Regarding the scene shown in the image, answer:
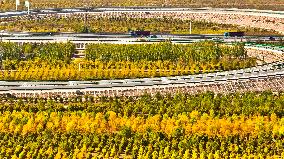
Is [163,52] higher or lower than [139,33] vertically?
lower

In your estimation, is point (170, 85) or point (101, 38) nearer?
point (170, 85)

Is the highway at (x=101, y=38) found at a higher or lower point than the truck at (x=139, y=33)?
lower

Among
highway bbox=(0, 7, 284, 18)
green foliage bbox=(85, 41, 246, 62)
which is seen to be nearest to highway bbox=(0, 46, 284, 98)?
green foliage bbox=(85, 41, 246, 62)

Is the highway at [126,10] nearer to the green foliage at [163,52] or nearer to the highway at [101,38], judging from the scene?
the highway at [101,38]

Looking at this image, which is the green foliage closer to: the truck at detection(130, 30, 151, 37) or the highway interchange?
the highway interchange

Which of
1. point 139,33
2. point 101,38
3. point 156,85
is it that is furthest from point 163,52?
point 101,38

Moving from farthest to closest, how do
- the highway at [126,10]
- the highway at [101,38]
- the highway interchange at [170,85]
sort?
the highway at [126,10] < the highway at [101,38] < the highway interchange at [170,85]

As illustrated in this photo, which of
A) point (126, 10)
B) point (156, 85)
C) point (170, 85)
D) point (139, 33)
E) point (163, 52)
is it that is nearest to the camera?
point (156, 85)

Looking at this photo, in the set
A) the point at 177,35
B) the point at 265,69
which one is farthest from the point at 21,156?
the point at 177,35

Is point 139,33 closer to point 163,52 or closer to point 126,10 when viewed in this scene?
point 163,52

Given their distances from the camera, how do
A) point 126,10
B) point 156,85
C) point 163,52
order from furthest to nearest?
point 126,10 < point 163,52 < point 156,85

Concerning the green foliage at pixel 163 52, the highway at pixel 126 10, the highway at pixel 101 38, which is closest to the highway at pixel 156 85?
the green foliage at pixel 163 52
